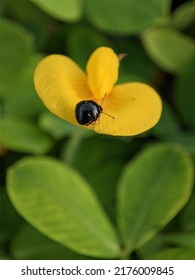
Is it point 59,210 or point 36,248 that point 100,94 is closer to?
point 59,210

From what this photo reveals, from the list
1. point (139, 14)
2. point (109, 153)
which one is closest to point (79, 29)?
point (139, 14)

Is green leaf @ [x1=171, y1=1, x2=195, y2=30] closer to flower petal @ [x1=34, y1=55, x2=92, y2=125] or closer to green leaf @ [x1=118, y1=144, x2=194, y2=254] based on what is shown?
green leaf @ [x1=118, y1=144, x2=194, y2=254]

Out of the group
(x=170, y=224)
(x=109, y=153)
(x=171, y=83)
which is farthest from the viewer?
(x=171, y=83)

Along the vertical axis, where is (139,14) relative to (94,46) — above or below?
above

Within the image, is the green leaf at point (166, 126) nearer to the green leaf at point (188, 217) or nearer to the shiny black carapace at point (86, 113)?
the green leaf at point (188, 217)

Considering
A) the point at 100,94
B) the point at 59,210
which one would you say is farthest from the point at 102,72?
the point at 59,210

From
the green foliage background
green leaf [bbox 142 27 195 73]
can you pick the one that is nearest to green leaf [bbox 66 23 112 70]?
the green foliage background

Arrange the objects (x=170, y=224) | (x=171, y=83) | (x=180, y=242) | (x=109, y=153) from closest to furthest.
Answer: (x=180, y=242) → (x=170, y=224) → (x=109, y=153) → (x=171, y=83)
